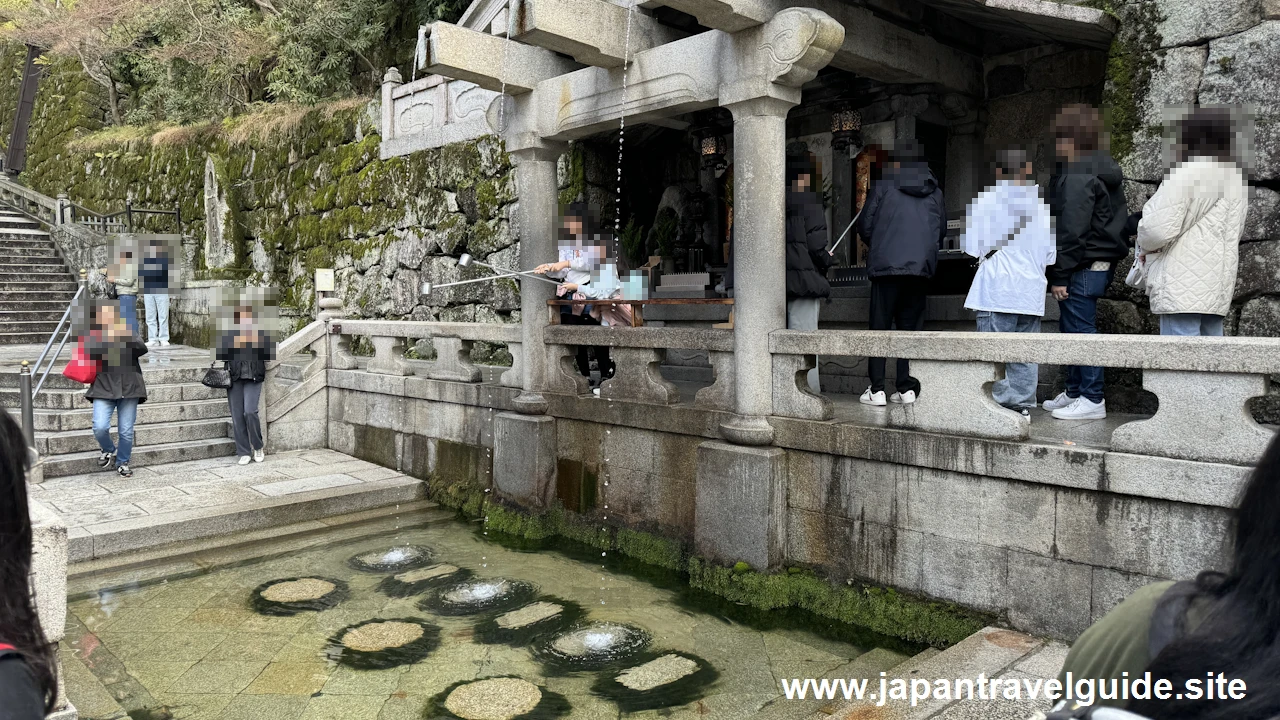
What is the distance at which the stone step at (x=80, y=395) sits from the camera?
993 centimetres

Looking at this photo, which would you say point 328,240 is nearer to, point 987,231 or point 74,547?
point 74,547

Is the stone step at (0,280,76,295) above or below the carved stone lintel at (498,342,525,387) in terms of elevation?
above

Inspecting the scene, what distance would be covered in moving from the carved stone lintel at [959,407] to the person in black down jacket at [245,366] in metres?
7.14

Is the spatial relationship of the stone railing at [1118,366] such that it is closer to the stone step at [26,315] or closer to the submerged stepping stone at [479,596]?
the submerged stepping stone at [479,596]

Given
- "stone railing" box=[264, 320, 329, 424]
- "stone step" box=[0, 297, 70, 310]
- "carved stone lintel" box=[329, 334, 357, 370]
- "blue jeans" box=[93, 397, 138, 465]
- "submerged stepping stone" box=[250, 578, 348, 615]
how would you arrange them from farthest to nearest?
"stone step" box=[0, 297, 70, 310]
"carved stone lintel" box=[329, 334, 357, 370]
"stone railing" box=[264, 320, 329, 424]
"blue jeans" box=[93, 397, 138, 465]
"submerged stepping stone" box=[250, 578, 348, 615]

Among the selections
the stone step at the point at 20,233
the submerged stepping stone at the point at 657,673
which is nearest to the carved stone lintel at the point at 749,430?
the submerged stepping stone at the point at 657,673

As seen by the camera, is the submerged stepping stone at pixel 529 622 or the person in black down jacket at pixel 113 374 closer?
the submerged stepping stone at pixel 529 622

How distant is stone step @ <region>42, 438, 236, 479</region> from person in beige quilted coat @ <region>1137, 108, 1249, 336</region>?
9.59 meters

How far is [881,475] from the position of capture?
A: 223 inches

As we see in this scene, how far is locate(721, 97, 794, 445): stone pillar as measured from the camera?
20.5 feet

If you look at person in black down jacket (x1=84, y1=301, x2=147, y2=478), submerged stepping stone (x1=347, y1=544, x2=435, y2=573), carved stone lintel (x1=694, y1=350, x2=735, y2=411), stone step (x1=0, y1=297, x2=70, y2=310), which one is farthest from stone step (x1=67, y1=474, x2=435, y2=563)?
stone step (x1=0, y1=297, x2=70, y2=310)

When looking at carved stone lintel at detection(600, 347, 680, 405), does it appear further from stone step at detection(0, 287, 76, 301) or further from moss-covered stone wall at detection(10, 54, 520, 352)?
stone step at detection(0, 287, 76, 301)

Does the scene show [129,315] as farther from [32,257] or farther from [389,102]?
[32,257]

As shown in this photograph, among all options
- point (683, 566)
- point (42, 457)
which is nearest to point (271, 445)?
point (42, 457)
